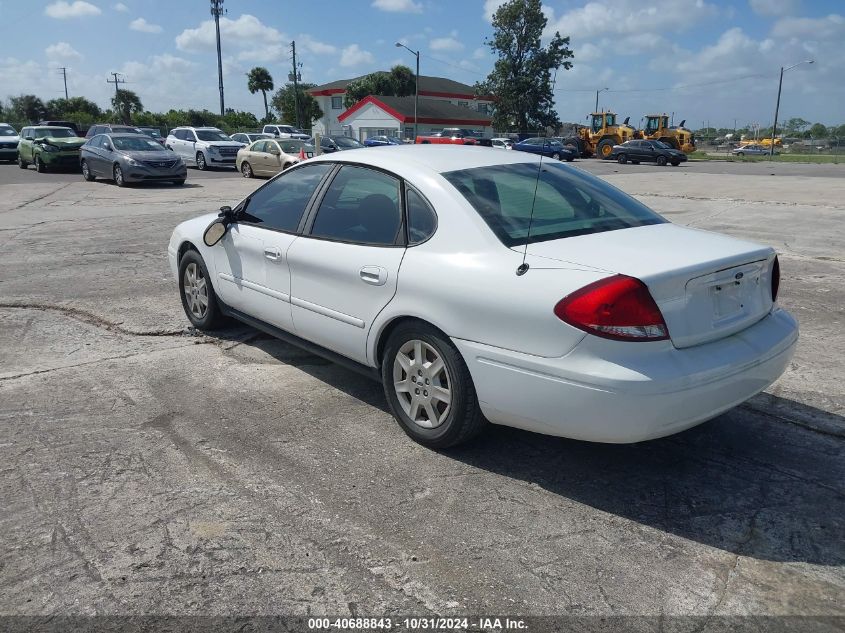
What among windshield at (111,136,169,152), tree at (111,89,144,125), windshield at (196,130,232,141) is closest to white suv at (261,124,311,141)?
windshield at (196,130,232,141)

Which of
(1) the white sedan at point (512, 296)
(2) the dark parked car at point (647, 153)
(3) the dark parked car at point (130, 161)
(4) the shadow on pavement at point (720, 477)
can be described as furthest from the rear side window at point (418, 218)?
(2) the dark parked car at point (647, 153)

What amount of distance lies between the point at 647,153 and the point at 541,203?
41172 mm

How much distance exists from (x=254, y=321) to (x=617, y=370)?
2.96 metres

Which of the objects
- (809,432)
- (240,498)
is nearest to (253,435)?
(240,498)

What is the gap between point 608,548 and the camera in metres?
2.92

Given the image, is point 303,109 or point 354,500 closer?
point 354,500

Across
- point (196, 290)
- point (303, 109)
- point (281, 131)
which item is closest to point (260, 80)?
point (303, 109)

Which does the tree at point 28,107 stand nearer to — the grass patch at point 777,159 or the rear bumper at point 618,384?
the grass patch at point 777,159

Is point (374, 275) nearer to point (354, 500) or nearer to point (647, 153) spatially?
point (354, 500)

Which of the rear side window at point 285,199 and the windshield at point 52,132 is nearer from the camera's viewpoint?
the rear side window at point 285,199

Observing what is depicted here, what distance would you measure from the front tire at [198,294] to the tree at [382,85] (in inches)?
3137

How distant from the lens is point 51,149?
25.1 meters

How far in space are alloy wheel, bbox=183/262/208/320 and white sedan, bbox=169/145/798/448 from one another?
101 centimetres

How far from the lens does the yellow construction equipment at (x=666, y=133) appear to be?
48.2 m
